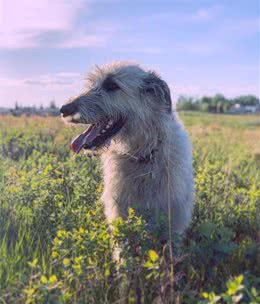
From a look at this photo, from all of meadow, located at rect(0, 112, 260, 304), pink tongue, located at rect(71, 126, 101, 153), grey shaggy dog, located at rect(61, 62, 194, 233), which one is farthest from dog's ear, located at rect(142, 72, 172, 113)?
meadow, located at rect(0, 112, 260, 304)

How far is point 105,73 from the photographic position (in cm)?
488

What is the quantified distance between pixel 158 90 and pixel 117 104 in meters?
0.42

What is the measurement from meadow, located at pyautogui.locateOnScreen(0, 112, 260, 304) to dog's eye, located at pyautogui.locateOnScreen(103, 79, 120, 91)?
111cm

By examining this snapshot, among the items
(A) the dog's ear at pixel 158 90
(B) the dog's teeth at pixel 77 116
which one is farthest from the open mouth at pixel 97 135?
(A) the dog's ear at pixel 158 90

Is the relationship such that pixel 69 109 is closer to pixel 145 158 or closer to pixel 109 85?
pixel 109 85

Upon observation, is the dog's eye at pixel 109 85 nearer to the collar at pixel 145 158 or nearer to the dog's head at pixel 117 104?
the dog's head at pixel 117 104

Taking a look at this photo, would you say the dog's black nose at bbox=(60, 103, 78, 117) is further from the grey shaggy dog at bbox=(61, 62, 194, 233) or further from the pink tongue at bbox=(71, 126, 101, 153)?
the pink tongue at bbox=(71, 126, 101, 153)

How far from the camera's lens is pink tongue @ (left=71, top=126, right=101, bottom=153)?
183 inches

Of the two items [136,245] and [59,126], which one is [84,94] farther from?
[59,126]

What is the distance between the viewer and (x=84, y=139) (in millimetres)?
4734

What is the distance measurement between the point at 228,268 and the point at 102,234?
1078 millimetres

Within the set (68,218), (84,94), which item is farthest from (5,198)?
(84,94)

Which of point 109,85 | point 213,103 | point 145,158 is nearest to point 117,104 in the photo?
point 109,85

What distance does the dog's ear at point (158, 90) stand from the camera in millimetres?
4816
